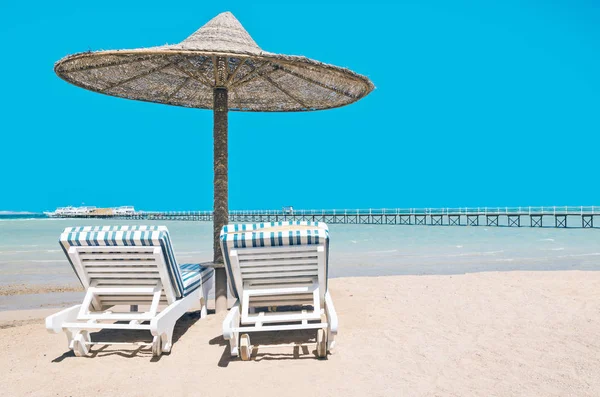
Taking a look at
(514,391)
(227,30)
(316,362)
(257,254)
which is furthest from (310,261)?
(227,30)

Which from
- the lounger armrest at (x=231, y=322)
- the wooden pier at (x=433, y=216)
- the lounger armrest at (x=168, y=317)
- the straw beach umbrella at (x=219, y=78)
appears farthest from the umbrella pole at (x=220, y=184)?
the wooden pier at (x=433, y=216)

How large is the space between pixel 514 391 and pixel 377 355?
0.90 m

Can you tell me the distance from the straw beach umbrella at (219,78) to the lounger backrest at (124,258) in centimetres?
107

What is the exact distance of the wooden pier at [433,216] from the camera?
2894cm

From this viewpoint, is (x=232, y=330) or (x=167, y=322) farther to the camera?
(x=167, y=322)

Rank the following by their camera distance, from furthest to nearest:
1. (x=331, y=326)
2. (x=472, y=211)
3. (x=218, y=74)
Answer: (x=472, y=211) < (x=218, y=74) < (x=331, y=326)

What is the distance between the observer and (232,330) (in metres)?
3.15

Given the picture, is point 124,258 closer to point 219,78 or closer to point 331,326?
point 331,326

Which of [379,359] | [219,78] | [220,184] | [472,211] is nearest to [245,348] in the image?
[379,359]

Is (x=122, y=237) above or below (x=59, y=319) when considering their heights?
above

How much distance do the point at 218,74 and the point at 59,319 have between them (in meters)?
2.51

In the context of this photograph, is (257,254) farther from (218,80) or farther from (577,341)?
(577,341)

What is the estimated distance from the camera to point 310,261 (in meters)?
3.48

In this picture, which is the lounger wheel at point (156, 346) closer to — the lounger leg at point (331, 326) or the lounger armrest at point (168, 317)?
the lounger armrest at point (168, 317)
